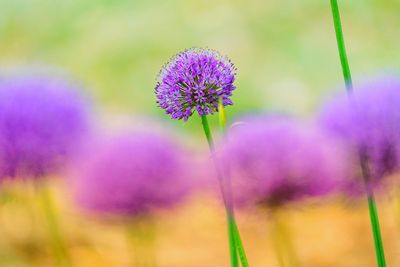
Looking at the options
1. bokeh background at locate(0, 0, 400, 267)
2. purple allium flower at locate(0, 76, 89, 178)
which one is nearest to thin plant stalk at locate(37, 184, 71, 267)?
purple allium flower at locate(0, 76, 89, 178)

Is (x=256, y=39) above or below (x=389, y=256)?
above

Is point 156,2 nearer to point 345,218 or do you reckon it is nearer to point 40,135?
point 345,218

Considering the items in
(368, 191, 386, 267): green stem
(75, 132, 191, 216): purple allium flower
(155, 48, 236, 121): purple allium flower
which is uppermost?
(155, 48, 236, 121): purple allium flower

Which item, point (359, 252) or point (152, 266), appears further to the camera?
point (359, 252)

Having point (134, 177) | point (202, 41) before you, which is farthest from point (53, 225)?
point (202, 41)

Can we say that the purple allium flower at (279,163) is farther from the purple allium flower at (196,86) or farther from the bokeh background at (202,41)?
the bokeh background at (202,41)

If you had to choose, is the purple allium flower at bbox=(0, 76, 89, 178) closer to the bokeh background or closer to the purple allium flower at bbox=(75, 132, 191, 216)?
the purple allium flower at bbox=(75, 132, 191, 216)

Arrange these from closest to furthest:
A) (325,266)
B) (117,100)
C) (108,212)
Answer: (108,212) < (325,266) < (117,100)

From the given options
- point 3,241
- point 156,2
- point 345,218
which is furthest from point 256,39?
point 3,241
